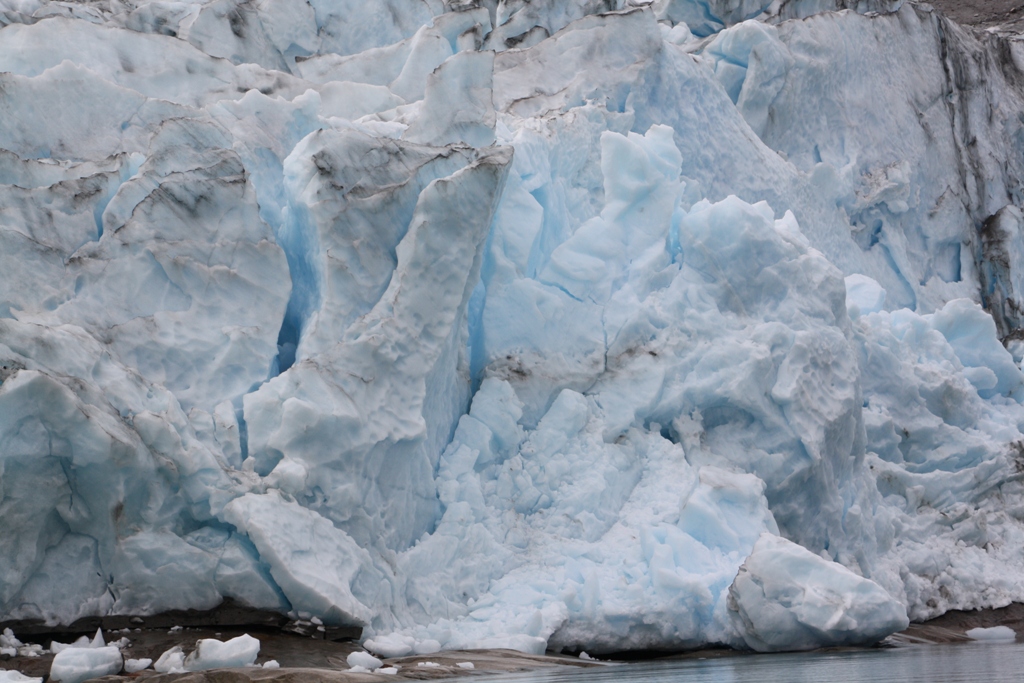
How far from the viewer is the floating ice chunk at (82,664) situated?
4605 mm

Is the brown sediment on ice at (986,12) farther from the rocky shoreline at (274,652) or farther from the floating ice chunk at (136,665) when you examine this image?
Answer: the floating ice chunk at (136,665)

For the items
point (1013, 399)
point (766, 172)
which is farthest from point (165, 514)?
point (1013, 399)

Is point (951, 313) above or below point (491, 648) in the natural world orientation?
above

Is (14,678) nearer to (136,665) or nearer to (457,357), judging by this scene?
(136,665)

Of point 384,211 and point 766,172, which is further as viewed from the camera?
point 766,172

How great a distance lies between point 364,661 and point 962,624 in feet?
18.5

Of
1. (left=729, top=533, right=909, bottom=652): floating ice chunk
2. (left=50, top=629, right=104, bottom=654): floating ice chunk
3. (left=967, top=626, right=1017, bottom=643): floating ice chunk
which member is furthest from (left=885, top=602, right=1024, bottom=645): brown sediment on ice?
(left=50, top=629, right=104, bottom=654): floating ice chunk

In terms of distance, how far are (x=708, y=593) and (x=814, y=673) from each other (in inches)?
81.7

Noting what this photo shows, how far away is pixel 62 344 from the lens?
18.3 feet

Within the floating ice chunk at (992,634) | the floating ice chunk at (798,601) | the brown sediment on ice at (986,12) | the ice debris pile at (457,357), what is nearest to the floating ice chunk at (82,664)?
the ice debris pile at (457,357)

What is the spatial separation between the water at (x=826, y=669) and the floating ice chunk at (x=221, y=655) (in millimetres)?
1071

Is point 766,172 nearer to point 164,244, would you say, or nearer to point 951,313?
point 951,313

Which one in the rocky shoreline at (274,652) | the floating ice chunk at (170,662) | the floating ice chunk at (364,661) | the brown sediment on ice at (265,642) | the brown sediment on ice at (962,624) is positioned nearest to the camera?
the rocky shoreline at (274,652)

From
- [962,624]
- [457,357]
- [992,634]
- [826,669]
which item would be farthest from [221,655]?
[962,624]
